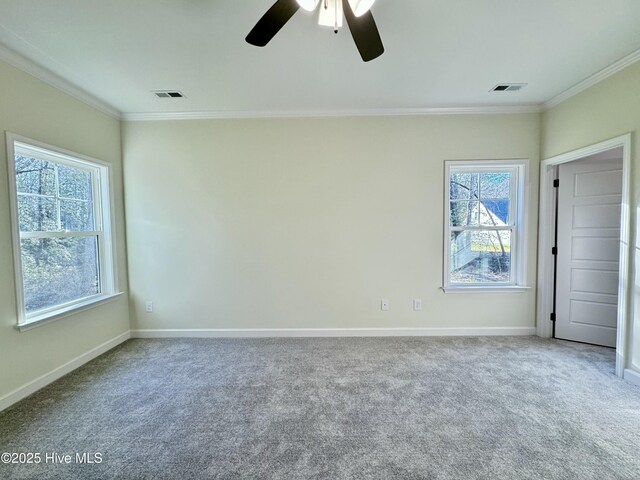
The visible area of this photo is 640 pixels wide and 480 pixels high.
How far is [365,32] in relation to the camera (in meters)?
1.46

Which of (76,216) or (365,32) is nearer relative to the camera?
(365,32)

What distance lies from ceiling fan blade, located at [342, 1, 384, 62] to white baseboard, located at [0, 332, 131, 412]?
3476mm

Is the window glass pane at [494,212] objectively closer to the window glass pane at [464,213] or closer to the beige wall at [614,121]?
the window glass pane at [464,213]

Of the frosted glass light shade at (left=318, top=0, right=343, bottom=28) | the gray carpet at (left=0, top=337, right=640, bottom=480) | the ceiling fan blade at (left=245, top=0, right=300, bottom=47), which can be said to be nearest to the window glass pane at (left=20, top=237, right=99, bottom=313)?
the gray carpet at (left=0, top=337, right=640, bottom=480)

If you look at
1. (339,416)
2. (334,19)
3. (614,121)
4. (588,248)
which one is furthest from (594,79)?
(339,416)

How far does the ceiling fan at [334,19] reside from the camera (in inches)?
52.4

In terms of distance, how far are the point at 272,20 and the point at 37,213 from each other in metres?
2.60

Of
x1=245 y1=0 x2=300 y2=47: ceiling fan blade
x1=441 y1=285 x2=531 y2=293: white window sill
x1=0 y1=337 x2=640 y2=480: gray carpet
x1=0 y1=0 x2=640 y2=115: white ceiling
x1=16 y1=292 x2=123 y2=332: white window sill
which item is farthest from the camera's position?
x1=441 y1=285 x2=531 y2=293: white window sill

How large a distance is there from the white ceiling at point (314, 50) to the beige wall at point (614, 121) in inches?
7.6

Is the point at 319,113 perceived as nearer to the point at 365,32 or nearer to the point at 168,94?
the point at 168,94

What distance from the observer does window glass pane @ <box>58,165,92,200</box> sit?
257 centimetres

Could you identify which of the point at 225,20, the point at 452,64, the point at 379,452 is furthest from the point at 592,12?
the point at 379,452

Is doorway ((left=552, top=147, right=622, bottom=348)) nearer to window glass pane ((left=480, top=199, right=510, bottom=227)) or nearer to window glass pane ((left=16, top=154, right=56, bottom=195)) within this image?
window glass pane ((left=480, top=199, right=510, bottom=227))

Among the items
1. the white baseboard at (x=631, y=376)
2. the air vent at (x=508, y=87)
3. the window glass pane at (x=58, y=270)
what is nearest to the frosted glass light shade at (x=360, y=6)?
the air vent at (x=508, y=87)
